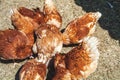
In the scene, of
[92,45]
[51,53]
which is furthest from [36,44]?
[92,45]

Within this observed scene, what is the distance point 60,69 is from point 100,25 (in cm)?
108

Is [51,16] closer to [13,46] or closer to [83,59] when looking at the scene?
[13,46]

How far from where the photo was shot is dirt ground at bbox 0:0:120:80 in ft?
12.7

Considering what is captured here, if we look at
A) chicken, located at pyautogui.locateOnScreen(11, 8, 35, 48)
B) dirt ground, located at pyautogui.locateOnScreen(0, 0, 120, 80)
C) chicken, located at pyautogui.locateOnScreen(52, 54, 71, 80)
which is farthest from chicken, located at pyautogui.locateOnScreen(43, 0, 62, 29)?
chicken, located at pyautogui.locateOnScreen(52, 54, 71, 80)

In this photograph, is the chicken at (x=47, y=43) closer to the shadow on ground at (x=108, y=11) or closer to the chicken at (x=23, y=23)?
the chicken at (x=23, y=23)

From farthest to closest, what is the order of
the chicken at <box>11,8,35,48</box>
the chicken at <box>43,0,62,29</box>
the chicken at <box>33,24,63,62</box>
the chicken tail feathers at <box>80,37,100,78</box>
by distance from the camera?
1. the chicken at <box>43,0,62,29</box>
2. the chicken at <box>11,8,35,48</box>
3. the chicken at <box>33,24,63,62</box>
4. the chicken tail feathers at <box>80,37,100,78</box>

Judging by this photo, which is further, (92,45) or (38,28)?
(38,28)

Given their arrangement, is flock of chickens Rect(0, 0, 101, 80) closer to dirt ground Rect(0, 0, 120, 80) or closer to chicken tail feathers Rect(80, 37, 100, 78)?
chicken tail feathers Rect(80, 37, 100, 78)

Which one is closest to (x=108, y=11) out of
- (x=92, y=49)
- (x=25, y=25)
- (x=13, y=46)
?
(x=25, y=25)

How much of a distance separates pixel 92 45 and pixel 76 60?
8.7 inches

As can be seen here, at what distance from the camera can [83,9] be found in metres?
4.59

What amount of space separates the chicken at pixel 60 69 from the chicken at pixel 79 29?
1.23 ft

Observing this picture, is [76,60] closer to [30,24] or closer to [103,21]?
[30,24]

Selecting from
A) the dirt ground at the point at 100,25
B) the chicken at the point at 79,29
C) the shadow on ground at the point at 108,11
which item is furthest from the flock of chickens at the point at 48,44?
the shadow on ground at the point at 108,11
